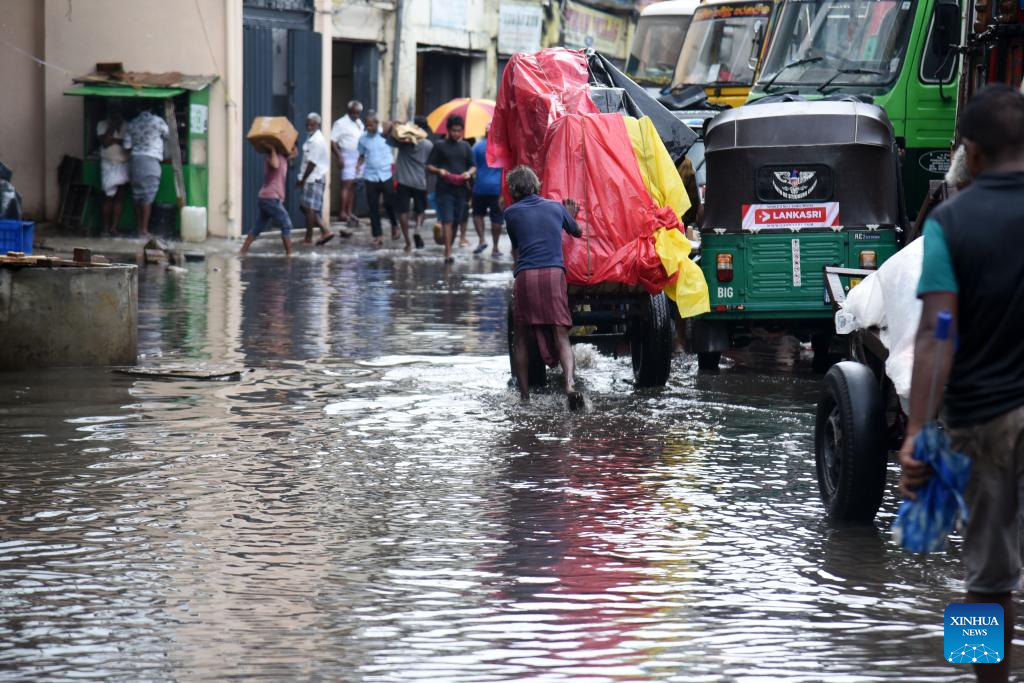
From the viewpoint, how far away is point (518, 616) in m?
5.85

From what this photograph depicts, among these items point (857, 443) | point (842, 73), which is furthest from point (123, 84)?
point (857, 443)

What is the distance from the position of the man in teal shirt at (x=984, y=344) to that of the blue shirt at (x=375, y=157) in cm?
2127

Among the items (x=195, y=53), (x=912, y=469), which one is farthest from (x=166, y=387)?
(x=195, y=53)

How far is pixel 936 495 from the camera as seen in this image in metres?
4.41

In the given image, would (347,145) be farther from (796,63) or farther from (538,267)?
(538,267)

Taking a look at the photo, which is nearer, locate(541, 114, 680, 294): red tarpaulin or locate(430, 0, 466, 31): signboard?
locate(541, 114, 680, 294): red tarpaulin

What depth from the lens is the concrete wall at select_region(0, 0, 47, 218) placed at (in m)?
23.8

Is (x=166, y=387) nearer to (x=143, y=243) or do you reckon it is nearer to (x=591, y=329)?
(x=591, y=329)

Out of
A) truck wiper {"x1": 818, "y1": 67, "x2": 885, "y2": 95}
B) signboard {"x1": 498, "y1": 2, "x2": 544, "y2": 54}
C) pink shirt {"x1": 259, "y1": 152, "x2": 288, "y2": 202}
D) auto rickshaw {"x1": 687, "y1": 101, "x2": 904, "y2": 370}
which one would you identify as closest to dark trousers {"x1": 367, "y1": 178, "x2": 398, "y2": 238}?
pink shirt {"x1": 259, "y1": 152, "x2": 288, "y2": 202}

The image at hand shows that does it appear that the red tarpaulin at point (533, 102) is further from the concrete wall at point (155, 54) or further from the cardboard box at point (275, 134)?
the concrete wall at point (155, 54)

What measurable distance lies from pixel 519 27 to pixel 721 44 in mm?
11656

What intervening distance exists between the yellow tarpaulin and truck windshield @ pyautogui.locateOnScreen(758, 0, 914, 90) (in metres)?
5.30

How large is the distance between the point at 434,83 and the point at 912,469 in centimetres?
3074

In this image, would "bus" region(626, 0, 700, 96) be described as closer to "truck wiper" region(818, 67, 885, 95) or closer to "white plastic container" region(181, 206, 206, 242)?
"white plastic container" region(181, 206, 206, 242)
